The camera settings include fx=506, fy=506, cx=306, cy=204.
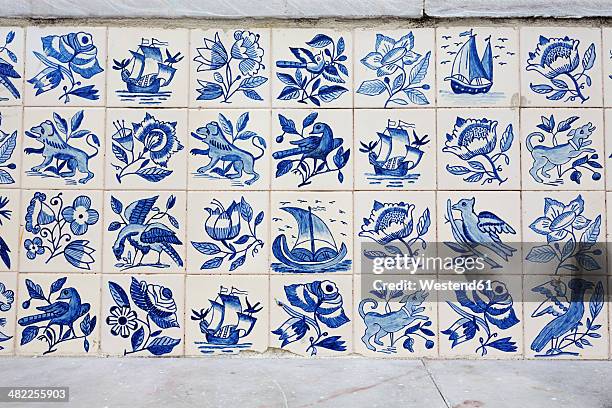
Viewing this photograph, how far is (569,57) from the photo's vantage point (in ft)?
5.58

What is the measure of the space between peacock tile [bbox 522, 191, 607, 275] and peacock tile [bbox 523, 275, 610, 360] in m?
0.04

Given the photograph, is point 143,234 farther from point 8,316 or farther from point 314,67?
point 314,67

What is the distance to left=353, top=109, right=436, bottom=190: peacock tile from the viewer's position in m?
1.68

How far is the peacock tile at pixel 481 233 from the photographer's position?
167 centimetres

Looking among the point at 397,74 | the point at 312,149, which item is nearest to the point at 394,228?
the point at 312,149

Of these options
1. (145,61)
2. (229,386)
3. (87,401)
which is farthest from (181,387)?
(145,61)

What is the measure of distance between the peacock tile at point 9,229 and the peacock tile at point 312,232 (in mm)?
846

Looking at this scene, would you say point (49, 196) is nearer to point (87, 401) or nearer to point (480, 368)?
point (87, 401)

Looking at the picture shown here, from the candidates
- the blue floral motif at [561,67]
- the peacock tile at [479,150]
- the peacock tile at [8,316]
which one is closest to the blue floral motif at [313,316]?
the peacock tile at [479,150]

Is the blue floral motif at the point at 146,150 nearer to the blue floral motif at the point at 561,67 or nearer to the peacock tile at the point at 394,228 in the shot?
the peacock tile at the point at 394,228

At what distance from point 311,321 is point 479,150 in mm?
792

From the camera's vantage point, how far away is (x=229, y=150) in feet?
5.52

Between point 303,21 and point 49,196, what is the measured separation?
1.03 meters

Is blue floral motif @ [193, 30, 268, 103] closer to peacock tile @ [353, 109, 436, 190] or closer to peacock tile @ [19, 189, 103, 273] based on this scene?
peacock tile @ [353, 109, 436, 190]
